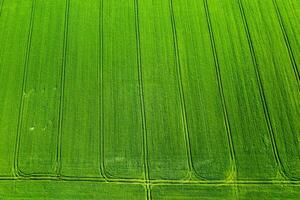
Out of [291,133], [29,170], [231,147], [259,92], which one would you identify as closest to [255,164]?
[231,147]

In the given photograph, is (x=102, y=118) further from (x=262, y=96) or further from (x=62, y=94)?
(x=262, y=96)

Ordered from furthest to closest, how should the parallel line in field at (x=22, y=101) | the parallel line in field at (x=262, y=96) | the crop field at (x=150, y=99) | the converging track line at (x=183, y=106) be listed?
the parallel line in field at (x=262, y=96), the parallel line in field at (x=22, y=101), the converging track line at (x=183, y=106), the crop field at (x=150, y=99)

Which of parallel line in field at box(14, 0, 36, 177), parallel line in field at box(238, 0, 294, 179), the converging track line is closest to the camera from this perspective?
the converging track line

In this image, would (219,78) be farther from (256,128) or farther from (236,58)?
(256,128)

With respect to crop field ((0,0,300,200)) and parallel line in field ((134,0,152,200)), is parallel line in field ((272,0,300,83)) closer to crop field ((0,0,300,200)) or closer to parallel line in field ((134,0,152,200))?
crop field ((0,0,300,200))

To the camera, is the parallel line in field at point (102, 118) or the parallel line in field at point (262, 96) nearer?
the parallel line in field at point (102, 118)

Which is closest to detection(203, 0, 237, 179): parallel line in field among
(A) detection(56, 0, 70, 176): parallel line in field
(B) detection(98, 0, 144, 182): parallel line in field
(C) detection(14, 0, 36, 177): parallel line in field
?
(B) detection(98, 0, 144, 182): parallel line in field

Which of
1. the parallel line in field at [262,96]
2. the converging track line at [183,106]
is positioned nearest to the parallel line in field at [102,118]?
the converging track line at [183,106]

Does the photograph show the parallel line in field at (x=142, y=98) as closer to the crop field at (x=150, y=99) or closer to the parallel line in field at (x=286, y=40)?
the crop field at (x=150, y=99)

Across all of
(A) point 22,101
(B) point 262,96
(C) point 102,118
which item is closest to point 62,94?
(A) point 22,101
